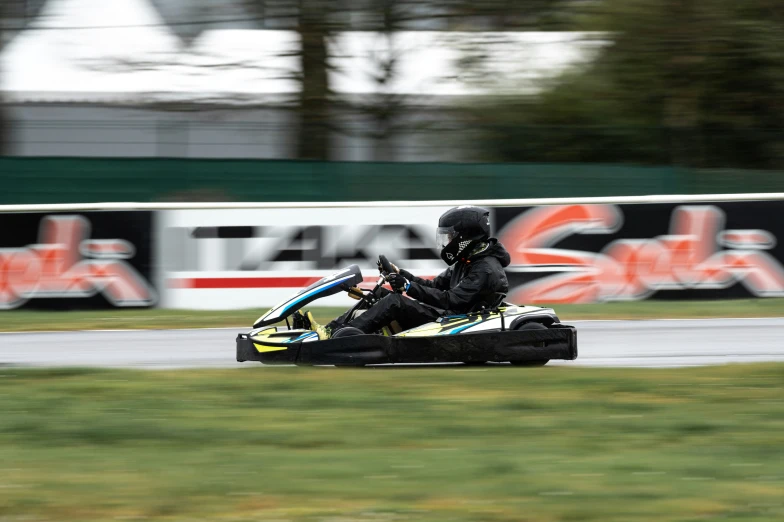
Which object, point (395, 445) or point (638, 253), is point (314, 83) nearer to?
point (638, 253)

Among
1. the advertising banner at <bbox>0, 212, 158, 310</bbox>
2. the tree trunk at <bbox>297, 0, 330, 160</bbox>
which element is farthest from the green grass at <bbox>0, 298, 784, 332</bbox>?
the tree trunk at <bbox>297, 0, 330, 160</bbox>

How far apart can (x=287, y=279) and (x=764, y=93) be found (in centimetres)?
915

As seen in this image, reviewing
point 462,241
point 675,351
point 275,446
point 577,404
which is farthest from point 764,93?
point 275,446

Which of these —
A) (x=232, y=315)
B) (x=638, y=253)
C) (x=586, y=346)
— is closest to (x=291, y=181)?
(x=232, y=315)

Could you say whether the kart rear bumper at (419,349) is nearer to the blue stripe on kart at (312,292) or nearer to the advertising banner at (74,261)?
the blue stripe on kart at (312,292)

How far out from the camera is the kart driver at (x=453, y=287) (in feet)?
27.5

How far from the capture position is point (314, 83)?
1719 cm

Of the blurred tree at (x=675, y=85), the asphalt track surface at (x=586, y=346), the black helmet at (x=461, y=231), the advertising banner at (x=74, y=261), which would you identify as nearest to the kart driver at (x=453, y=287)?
the black helmet at (x=461, y=231)

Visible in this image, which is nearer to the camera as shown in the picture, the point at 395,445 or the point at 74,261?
the point at 395,445

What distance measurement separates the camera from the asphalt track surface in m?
9.59

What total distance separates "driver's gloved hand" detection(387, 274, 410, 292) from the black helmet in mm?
382

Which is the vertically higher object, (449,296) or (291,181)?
(291,181)

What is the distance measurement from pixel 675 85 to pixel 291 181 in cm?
717

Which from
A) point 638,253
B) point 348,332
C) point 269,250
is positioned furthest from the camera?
point 638,253
